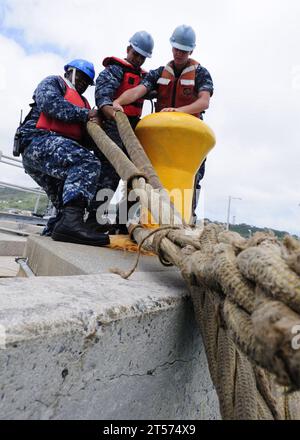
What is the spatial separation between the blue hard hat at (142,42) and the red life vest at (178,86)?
0.92 ft

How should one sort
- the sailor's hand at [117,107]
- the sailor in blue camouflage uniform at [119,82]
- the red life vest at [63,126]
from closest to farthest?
1. the sailor's hand at [117,107]
2. the red life vest at [63,126]
3. the sailor in blue camouflage uniform at [119,82]

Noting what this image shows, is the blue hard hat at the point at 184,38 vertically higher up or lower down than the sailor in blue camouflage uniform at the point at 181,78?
higher up

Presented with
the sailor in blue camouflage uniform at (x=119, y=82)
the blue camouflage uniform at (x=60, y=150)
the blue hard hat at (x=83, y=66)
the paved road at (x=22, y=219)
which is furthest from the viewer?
the paved road at (x=22, y=219)

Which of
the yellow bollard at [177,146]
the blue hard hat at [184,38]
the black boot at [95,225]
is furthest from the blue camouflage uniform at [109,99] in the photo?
the blue hard hat at [184,38]

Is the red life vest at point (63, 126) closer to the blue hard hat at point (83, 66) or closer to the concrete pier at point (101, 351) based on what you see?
the blue hard hat at point (83, 66)

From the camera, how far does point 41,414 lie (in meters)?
0.53

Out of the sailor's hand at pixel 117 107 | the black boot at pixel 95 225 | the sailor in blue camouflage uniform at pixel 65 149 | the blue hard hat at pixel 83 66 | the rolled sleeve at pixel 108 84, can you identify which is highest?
the blue hard hat at pixel 83 66

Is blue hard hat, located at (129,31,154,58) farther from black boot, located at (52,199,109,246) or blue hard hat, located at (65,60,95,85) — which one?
black boot, located at (52,199,109,246)

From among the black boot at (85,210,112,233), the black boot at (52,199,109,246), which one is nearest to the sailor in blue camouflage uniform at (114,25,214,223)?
the black boot at (85,210,112,233)

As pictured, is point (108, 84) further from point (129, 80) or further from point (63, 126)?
point (63, 126)

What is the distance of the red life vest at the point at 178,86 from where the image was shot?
261cm

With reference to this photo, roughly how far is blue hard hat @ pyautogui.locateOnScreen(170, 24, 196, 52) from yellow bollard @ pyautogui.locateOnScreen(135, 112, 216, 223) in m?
0.89

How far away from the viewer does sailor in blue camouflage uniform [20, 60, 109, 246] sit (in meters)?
2.04

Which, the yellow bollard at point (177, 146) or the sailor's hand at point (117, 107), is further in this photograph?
the sailor's hand at point (117, 107)
